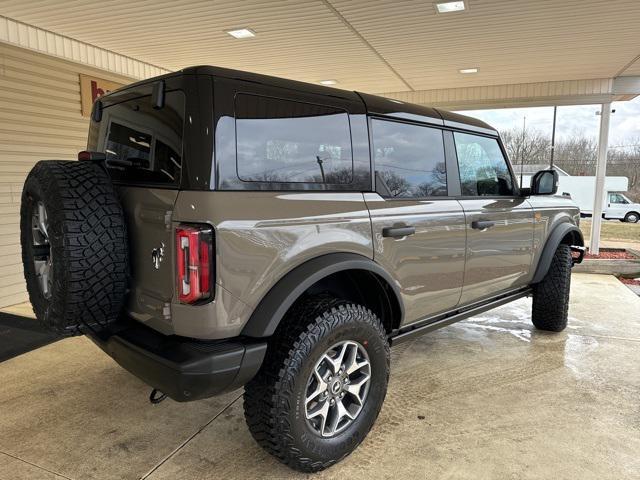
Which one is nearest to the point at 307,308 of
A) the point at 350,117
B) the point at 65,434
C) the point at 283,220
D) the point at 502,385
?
the point at 283,220

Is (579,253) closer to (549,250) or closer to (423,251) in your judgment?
(549,250)

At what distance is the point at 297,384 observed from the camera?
6.88 ft

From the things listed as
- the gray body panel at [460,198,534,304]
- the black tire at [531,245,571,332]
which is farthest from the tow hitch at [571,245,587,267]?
the gray body panel at [460,198,534,304]

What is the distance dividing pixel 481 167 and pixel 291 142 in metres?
1.85

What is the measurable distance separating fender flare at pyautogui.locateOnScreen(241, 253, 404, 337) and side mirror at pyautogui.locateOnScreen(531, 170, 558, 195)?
2.14m

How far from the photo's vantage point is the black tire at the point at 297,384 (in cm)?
207

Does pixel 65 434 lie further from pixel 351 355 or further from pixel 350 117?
pixel 350 117

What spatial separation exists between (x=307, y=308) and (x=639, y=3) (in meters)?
4.55

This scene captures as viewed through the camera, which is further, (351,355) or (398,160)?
(398,160)

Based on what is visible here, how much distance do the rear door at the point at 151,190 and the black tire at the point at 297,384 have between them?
1.66ft

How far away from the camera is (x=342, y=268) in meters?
2.22

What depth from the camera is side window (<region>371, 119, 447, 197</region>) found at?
2668 mm

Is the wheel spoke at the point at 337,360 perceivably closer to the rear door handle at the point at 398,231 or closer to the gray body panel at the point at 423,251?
the gray body panel at the point at 423,251

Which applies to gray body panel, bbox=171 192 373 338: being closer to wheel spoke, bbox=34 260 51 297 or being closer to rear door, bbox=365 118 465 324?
rear door, bbox=365 118 465 324
